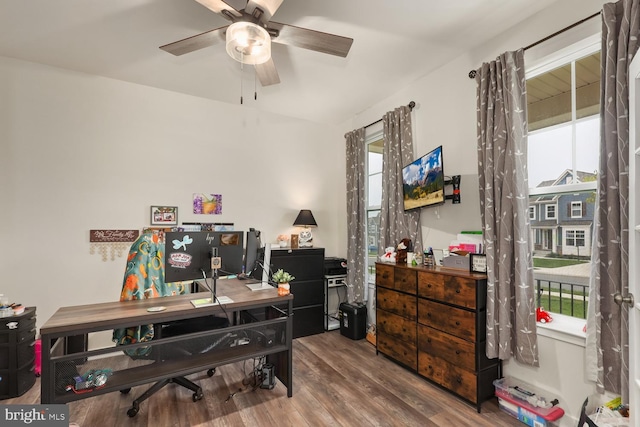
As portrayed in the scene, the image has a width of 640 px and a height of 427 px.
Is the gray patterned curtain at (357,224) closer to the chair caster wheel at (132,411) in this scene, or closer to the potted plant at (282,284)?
the potted plant at (282,284)

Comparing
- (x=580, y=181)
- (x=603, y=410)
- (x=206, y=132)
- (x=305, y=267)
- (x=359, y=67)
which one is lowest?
(x=603, y=410)

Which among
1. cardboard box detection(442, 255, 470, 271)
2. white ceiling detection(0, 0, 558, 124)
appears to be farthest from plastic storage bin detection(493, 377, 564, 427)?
white ceiling detection(0, 0, 558, 124)

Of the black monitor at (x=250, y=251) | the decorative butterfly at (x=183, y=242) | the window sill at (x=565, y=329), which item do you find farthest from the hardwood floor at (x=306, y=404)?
the decorative butterfly at (x=183, y=242)

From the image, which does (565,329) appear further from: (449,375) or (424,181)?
(424,181)

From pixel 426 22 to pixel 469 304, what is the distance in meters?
2.22

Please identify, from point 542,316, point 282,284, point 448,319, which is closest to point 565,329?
point 542,316

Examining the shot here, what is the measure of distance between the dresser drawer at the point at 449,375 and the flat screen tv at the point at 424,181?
138cm

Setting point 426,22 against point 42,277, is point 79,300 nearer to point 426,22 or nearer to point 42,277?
point 42,277

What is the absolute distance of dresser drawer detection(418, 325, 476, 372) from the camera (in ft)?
7.50

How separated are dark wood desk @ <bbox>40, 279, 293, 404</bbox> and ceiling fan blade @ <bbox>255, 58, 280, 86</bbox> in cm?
185

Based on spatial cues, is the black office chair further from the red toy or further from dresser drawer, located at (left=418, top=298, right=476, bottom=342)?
the red toy

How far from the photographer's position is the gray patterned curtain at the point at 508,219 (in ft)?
7.16

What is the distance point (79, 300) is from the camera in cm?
318

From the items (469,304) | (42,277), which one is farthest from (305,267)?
(42,277)
